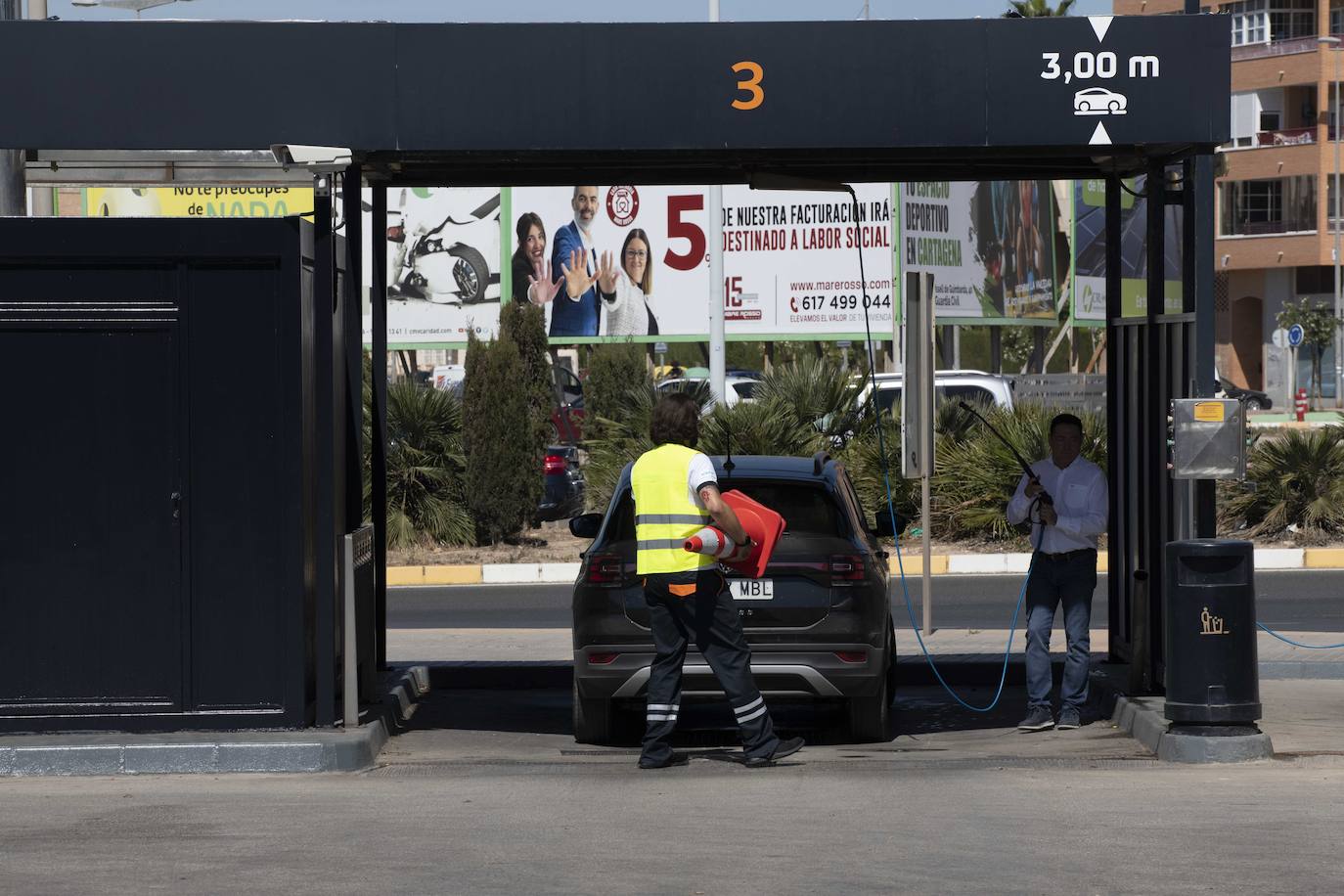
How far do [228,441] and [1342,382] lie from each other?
60.6 m

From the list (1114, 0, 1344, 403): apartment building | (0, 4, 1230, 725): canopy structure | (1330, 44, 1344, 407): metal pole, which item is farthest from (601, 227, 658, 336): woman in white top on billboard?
(1114, 0, 1344, 403): apartment building

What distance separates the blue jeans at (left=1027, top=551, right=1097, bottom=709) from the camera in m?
10.2

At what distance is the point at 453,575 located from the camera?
803 inches

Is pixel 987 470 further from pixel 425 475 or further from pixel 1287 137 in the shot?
pixel 1287 137

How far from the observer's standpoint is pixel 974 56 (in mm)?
9102

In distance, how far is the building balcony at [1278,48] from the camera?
2749 inches

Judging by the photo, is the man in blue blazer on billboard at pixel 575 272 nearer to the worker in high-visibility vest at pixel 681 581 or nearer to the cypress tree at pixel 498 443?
the cypress tree at pixel 498 443

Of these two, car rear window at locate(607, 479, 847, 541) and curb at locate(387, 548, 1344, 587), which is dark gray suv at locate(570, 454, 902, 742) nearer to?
car rear window at locate(607, 479, 847, 541)

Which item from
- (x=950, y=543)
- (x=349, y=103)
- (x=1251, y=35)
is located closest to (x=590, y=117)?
(x=349, y=103)

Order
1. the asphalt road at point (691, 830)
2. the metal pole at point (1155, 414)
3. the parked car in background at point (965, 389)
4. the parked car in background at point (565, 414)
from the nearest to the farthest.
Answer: the asphalt road at point (691, 830)
the metal pole at point (1155, 414)
the parked car in background at point (965, 389)
the parked car in background at point (565, 414)

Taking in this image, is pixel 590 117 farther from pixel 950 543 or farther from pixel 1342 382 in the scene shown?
pixel 1342 382

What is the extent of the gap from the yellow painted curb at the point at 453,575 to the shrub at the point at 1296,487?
8.27 meters

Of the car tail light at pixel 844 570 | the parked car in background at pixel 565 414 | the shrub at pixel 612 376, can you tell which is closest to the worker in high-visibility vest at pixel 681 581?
the car tail light at pixel 844 570

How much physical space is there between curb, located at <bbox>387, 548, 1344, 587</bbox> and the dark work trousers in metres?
11.1
